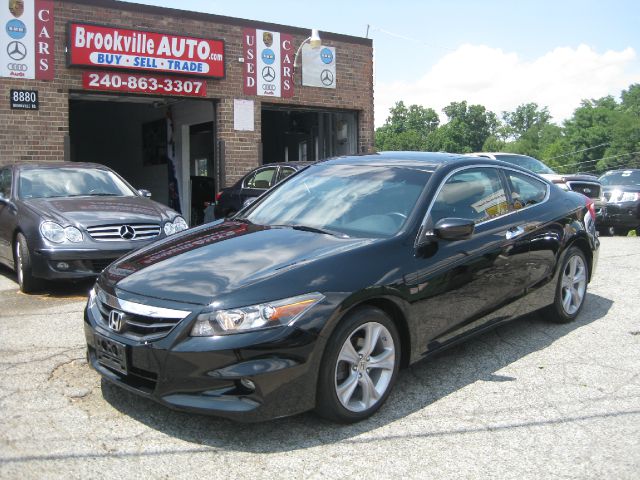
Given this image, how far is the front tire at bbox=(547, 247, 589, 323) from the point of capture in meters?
5.81

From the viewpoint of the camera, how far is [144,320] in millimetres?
3570

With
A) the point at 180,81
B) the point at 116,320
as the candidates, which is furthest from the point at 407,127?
the point at 116,320

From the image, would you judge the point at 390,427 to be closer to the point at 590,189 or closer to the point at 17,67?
the point at 17,67

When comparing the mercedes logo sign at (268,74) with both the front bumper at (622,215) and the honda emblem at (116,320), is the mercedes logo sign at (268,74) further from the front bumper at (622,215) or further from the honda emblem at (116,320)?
the honda emblem at (116,320)

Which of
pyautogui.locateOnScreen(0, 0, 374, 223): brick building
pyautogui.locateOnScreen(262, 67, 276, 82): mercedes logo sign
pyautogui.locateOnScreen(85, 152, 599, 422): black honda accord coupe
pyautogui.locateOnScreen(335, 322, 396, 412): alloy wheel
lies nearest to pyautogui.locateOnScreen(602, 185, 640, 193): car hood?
pyautogui.locateOnScreen(0, 0, 374, 223): brick building

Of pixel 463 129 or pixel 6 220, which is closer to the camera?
pixel 6 220

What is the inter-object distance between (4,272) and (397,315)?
6.86 m

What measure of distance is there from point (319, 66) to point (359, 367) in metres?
13.2

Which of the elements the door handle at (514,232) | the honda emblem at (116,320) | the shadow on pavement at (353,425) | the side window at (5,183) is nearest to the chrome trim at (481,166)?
the door handle at (514,232)

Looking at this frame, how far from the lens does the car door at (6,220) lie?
7770 millimetres

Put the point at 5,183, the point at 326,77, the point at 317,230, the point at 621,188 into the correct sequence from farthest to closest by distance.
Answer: the point at 326,77, the point at 621,188, the point at 5,183, the point at 317,230

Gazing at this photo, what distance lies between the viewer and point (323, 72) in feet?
53.0

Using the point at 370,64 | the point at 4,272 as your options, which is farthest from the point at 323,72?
the point at 4,272

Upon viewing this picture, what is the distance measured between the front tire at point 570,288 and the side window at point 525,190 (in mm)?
583
